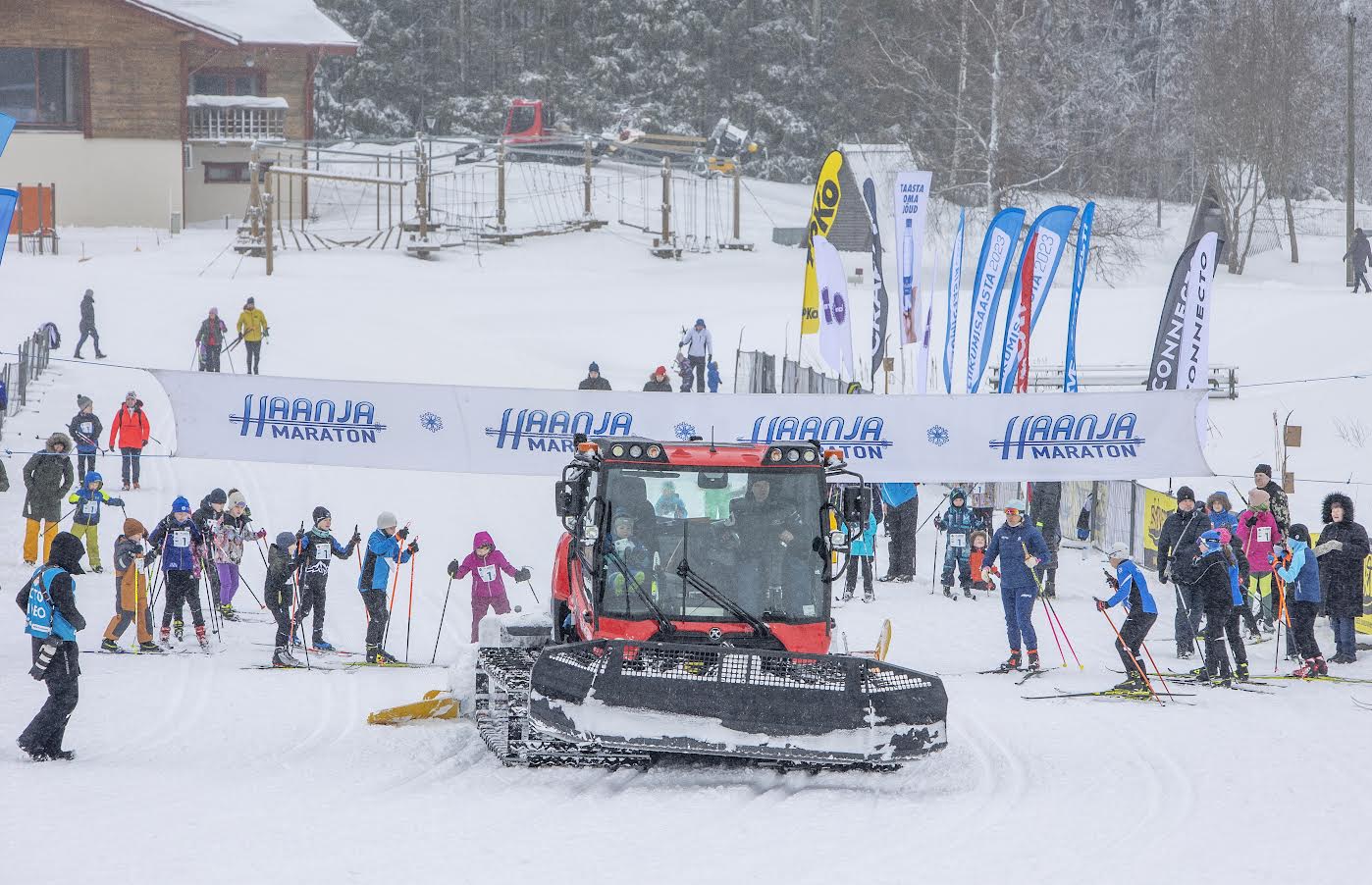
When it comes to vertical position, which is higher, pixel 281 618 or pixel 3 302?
pixel 3 302

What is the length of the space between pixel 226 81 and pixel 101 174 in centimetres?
535

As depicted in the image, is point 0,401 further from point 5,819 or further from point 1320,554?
point 1320,554

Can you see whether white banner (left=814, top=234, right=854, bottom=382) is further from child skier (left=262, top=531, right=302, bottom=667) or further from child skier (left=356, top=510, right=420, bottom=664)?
child skier (left=262, top=531, right=302, bottom=667)

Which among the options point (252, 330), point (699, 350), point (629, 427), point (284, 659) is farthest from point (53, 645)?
point (699, 350)

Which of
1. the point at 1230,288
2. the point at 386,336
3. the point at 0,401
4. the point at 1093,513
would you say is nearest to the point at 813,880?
the point at 1093,513

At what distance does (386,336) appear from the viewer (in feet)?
101

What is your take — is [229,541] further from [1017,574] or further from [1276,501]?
[1276,501]

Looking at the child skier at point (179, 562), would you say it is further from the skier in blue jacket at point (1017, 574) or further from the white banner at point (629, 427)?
the skier in blue jacket at point (1017, 574)

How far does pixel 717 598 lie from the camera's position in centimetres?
959

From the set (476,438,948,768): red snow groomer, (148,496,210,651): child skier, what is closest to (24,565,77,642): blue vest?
(476,438,948,768): red snow groomer

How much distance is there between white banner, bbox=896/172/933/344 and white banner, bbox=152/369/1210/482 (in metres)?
6.62

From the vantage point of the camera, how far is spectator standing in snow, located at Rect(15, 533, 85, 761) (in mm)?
9391

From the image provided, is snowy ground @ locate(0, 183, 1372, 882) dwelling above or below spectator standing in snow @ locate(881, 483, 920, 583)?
below

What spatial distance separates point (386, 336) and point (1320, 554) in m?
21.1
